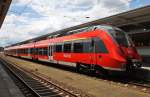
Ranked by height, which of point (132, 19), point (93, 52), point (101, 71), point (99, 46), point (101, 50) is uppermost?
point (132, 19)

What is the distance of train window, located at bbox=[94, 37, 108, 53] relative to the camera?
61.4 ft

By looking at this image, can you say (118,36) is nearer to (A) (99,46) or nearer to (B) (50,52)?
(A) (99,46)

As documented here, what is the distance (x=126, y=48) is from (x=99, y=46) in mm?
1732

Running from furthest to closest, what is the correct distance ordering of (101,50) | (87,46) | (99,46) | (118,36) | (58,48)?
(58,48) → (87,46) → (99,46) → (101,50) → (118,36)

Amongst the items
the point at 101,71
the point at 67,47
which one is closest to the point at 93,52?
the point at 101,71

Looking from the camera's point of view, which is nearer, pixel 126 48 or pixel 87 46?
pixel 126 48

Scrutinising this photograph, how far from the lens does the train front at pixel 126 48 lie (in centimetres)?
1777

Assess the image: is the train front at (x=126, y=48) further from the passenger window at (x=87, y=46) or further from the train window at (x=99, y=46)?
the passenger window at (x=87, y=46)

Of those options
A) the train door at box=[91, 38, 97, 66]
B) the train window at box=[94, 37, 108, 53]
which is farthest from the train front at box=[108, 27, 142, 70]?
the train door at box=[91, 38, 97, 66]

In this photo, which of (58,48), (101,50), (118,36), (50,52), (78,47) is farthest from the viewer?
(50,52)

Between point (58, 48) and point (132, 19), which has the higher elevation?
point (132, 19)

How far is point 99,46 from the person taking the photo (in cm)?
1911

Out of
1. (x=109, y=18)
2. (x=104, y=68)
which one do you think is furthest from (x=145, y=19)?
(x=104, y=68)

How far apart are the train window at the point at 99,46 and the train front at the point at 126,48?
841 mm
